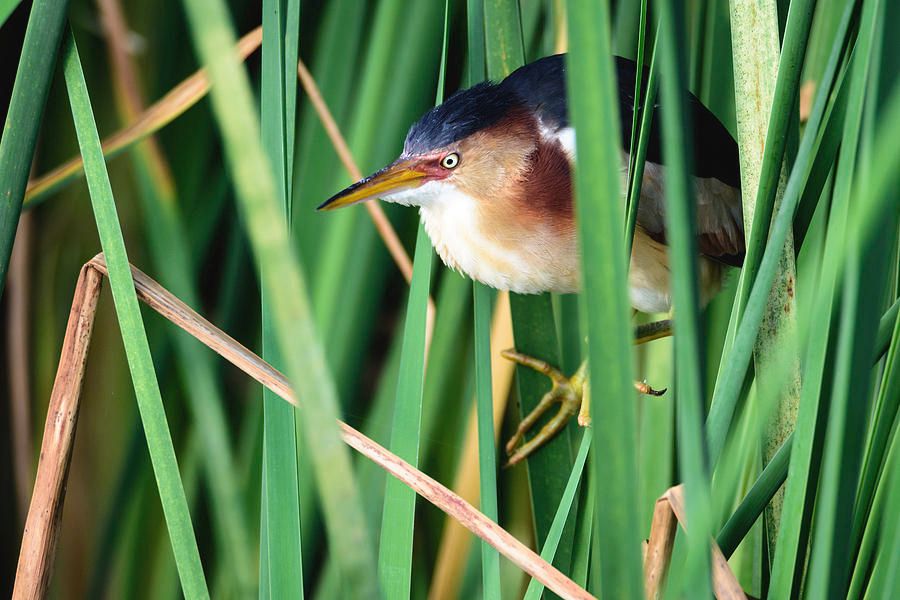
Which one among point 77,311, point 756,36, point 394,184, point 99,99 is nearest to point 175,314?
point 77,311

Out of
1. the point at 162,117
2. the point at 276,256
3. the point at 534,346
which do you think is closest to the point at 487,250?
the point at 534,346

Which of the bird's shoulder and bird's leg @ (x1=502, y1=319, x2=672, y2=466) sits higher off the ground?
the bird's shoulder

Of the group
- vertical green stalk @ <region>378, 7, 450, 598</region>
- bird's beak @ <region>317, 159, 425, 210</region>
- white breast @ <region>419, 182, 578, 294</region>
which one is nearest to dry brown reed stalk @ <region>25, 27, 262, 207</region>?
bird's beak @ <region>317, 159, 425, 210</region>

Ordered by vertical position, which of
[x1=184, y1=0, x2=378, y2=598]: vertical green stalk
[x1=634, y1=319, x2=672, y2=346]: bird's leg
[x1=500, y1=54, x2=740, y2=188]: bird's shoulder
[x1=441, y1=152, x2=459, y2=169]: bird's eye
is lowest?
[x1=634, y1=319, x2=672, y2=346]: bird's leg

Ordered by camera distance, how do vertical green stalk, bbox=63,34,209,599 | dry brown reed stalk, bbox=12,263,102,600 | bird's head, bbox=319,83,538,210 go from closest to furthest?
vertical green stalk, bbox=63,34,209,599
dry brown reed stalk, bbox=12,263,102,600
bird's head, bbox=319,83,538,210

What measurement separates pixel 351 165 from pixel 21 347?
49 cm

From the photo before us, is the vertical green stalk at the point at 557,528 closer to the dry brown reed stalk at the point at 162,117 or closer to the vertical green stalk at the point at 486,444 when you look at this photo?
the vertical green stalk at the point at 486,444

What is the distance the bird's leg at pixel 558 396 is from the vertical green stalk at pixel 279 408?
0.41 meters

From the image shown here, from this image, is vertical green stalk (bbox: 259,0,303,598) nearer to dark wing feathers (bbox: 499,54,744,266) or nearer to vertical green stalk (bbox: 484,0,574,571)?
vertical green stalk (bbox: 484,0,574,571)

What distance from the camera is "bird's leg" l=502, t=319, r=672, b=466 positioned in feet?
3.40

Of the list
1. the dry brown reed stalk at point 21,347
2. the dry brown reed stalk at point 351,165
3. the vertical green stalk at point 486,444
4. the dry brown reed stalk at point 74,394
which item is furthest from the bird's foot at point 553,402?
the dry brown reed stalk at point 21,347

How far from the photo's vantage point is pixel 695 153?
3.65ft

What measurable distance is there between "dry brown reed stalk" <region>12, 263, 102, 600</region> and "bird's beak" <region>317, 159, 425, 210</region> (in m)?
0.28

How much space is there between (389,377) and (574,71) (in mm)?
787
